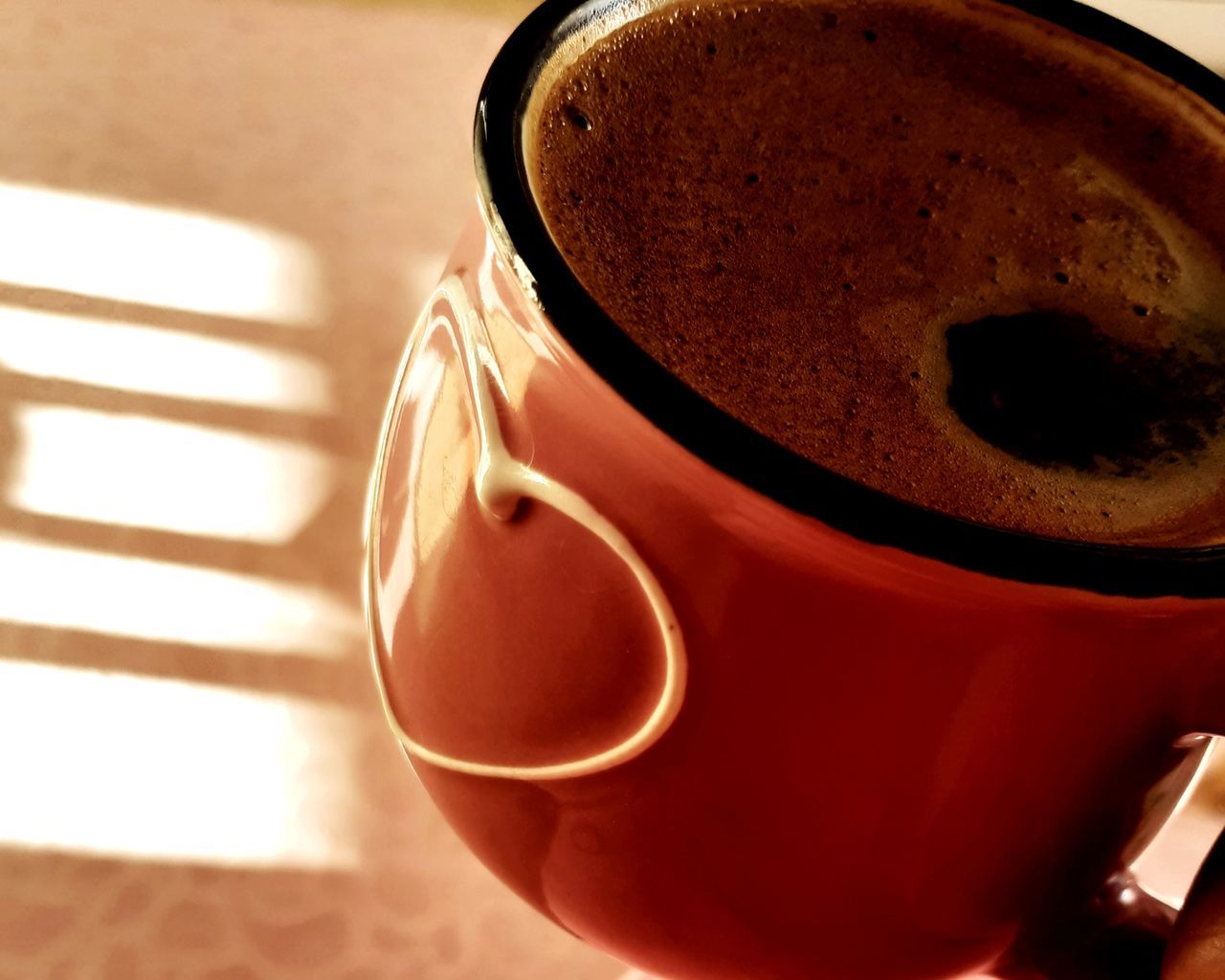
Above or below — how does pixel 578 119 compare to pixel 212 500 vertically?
above

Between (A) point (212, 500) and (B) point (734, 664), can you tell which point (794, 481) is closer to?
(B) point (734, 664)

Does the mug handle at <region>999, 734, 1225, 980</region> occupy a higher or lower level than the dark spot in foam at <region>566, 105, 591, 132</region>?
lower

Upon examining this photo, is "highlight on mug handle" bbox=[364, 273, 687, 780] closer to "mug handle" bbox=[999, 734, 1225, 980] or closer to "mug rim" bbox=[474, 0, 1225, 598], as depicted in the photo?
"mug rim" bbox=[474, 0, 1225, 598]

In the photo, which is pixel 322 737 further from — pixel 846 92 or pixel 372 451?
pixel 846 92

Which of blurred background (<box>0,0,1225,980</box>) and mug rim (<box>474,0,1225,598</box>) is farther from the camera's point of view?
blurred background (<box>0,0,1225,980</box>)

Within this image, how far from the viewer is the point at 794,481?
0.88 ft

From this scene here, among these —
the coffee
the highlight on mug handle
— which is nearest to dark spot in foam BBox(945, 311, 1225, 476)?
the coffee

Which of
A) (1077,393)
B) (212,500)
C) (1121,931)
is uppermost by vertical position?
(1077,393)

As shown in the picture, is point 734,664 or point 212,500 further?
point 212,500

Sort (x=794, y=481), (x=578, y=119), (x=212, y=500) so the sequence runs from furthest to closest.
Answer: (x=212, y=500) < (x=578, y=119) < (x=794, y=481)

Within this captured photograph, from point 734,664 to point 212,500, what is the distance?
332 millimetres

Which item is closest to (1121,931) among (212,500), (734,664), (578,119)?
(734,664)

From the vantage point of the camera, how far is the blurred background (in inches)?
17.6

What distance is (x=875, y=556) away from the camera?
0.27 metres
